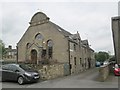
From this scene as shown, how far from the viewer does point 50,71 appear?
19859 millimetres

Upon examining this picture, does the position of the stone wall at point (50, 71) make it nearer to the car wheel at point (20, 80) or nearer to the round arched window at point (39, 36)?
the car wheel at point (20, 80)

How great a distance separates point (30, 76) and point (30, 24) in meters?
18.7

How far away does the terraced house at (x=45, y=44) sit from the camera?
92.4 feet

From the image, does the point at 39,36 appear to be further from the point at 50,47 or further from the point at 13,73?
the point at 13,73

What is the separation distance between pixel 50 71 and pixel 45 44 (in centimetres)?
1085

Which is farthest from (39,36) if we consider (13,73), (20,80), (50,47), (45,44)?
(20,80)

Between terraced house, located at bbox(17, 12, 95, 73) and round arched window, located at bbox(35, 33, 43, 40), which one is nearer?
terraced house, located at bbox(17, 12, 95, 73)

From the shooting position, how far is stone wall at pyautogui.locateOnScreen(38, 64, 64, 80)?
18638mm

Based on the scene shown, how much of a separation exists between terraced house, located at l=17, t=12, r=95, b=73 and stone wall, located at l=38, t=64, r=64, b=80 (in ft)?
14.3

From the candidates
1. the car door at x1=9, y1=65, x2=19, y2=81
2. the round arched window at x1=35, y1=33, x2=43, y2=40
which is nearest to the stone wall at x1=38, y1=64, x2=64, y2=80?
the car door at x1=9, y1=65, x2=19, y2=81

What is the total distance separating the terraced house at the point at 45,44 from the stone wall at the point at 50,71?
172 inches

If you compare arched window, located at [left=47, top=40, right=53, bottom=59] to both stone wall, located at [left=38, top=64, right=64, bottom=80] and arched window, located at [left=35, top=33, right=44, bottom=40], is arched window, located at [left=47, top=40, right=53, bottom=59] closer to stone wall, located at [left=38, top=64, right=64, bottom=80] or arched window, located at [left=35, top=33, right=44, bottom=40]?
arched window, located at [left=35, top=33, right=44, bottom=40]

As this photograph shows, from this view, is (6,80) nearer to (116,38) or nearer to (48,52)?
(48,52)

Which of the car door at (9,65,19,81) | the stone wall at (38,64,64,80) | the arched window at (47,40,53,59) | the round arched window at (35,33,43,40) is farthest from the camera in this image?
the round arched window at (35,33,43,40)
